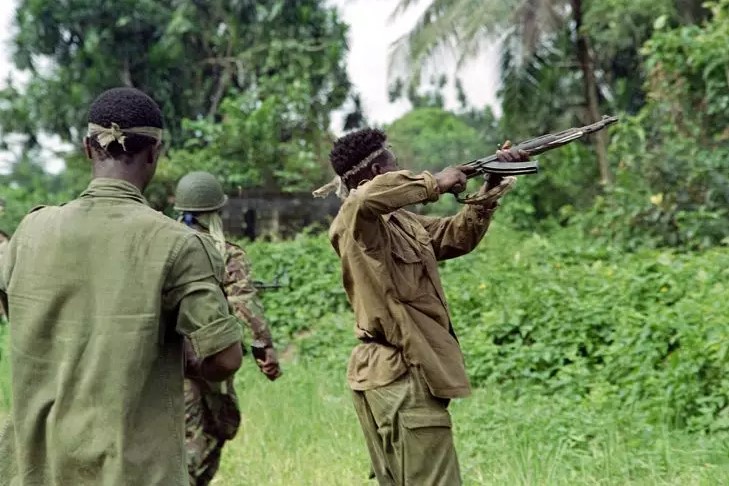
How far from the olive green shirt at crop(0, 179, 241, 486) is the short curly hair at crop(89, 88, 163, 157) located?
0.12m

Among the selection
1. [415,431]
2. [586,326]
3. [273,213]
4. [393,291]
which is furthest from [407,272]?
[273,213]

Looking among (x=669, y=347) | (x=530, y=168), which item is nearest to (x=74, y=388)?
(x=530, y=168)

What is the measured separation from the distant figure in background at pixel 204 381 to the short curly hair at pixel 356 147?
4.58 feet

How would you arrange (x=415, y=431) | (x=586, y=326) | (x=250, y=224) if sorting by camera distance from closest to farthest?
1. (x=415, y=431)
2. (x=586, y=326)
3. (x=250, y=224)

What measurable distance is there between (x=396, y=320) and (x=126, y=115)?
1353 mm

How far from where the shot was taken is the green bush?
6.41 metres

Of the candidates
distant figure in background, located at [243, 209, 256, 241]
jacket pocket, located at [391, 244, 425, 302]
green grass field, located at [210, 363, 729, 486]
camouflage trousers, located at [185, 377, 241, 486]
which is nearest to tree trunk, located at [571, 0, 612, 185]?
distant figure in background, located at [243, 209, 256, 241]

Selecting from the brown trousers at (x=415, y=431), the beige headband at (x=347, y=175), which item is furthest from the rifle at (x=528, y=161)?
the brown trousers at (x=415, y=431)

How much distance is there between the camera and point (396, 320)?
3645mm

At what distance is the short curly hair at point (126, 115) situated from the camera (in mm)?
2701

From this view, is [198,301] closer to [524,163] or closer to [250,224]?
[524,163]

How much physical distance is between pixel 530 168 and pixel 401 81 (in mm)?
13781

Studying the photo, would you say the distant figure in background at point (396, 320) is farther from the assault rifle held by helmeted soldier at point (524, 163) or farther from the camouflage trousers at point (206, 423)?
the camouflage trousers at point (206, 423)

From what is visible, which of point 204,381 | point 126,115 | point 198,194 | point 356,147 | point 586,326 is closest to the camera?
point 126,115
